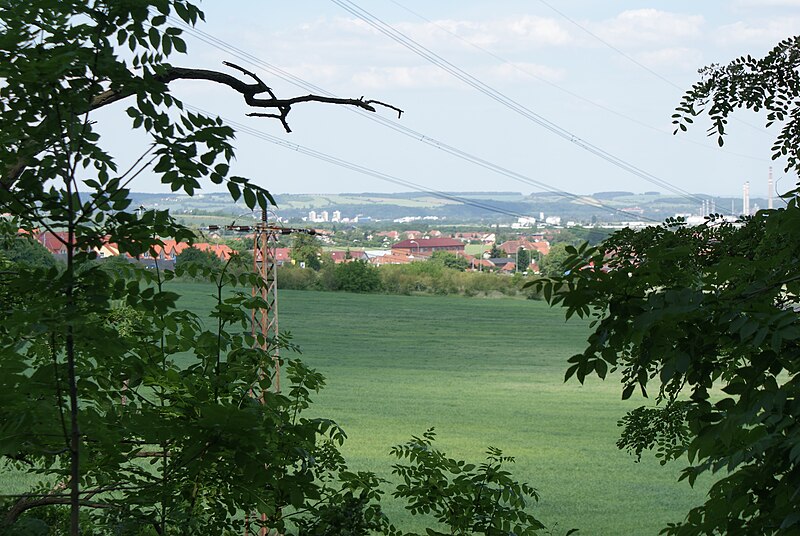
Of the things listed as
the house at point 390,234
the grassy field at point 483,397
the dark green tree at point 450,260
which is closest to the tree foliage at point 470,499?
the grassy field at point 483,397

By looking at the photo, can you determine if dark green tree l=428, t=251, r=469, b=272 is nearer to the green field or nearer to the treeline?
the treeline

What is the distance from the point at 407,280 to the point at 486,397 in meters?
18.1

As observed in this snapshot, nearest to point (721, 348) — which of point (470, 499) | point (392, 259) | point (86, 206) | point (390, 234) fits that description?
point (86, 206)

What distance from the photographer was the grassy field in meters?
19.7

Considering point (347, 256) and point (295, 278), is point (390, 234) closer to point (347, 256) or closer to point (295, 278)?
point (347, 256)

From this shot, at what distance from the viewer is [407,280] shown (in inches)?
1924

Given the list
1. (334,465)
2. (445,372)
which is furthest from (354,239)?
(334,465)

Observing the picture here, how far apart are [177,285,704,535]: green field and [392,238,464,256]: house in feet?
12.7

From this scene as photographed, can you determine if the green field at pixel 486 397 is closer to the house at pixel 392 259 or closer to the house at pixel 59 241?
the house at pixel 392 259

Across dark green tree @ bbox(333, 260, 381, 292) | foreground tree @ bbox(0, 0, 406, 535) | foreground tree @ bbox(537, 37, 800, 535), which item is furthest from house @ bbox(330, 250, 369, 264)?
foreground tree @ bbox(537, 37, 800, 535)

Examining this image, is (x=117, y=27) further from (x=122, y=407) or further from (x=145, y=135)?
(x=122, y=407)

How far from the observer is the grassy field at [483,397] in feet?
64.7

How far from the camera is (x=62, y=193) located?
1.56 meters

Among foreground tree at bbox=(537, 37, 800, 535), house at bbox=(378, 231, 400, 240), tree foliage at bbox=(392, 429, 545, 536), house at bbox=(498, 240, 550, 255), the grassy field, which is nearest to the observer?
foreground tree at bbox=(537, 37, 800, 535)
